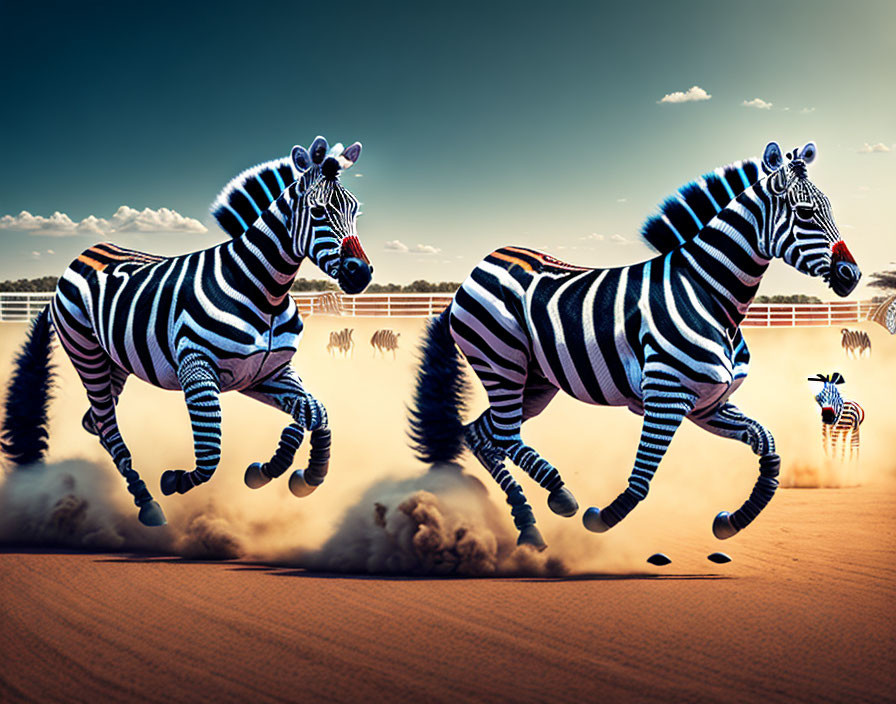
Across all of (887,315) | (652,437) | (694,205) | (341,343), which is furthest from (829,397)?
(341,343)

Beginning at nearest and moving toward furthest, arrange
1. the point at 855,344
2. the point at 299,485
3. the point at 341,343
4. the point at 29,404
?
the point at 299,485
the point at 29,404
the point at 855,344
the point at 341,343

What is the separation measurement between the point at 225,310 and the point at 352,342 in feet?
34.5

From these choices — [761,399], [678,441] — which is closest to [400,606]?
[678,441]

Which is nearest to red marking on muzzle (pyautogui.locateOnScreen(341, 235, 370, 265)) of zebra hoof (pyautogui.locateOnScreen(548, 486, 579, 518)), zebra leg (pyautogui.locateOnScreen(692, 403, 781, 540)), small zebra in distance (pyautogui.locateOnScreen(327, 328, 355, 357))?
zebra hoof (pyautogui.locateOnScreen(548, 486, 579, 518))

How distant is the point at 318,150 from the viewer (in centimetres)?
574

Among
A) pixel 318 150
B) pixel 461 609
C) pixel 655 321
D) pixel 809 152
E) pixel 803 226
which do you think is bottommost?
pixel 461 609

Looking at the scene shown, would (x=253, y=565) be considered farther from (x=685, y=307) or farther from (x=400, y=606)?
→ (x=685, y=307)

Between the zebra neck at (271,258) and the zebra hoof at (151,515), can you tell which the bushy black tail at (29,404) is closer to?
the zebra hoof at (151,515)

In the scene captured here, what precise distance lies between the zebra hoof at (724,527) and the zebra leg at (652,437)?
74 centimetres

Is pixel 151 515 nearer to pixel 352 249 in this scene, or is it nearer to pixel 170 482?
pixel 170 482

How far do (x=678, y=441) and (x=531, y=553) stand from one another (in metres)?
4.19

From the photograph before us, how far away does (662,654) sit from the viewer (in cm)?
449

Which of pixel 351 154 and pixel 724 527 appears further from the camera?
pixel 351 154

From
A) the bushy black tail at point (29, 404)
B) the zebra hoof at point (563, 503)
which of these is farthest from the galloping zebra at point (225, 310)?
the zebra hoof at point (563, 503)
